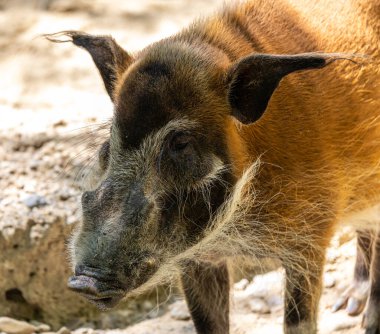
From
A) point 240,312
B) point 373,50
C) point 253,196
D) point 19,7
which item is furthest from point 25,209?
point 19,7

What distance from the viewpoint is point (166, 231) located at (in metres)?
2.42

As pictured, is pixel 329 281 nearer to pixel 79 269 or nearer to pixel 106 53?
pixel 106 53

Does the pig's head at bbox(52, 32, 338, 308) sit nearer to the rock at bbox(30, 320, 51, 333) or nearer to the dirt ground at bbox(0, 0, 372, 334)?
the dirt ground at bbox(0, 0, 372, 334)

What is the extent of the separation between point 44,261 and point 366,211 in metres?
1.41

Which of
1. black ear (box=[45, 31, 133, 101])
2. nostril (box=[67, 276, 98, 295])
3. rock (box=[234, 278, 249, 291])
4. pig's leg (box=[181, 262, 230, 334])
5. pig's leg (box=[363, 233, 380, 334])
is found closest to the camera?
→ nostril (box=[67, 276, 98, 295])

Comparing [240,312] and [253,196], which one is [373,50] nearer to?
[253,196]

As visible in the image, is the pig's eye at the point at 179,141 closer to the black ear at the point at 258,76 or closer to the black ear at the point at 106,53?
the black ear at the point at 258,76

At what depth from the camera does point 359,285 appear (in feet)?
11.9

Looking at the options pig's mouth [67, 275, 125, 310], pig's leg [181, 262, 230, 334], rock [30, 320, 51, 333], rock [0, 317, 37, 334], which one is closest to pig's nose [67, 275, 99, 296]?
pig's mouth [67, 275, 125, 310]

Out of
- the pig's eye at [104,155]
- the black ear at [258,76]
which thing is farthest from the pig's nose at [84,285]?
the black ear at [258,76]

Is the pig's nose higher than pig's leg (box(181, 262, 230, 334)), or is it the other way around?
the pig's nose

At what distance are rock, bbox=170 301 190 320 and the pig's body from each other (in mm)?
568

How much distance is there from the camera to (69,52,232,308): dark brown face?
2.29m

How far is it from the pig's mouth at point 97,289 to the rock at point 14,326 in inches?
49.6
